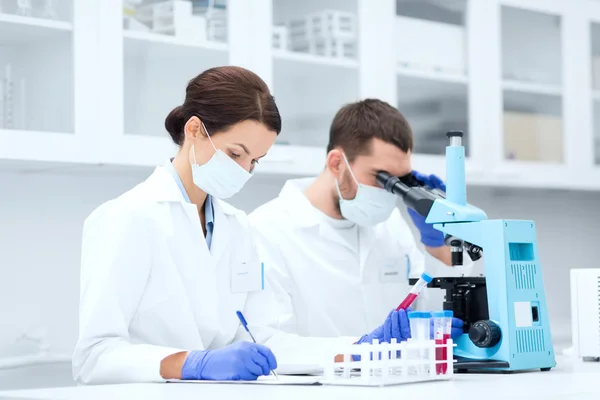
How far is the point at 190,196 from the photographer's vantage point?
2131 millimetres

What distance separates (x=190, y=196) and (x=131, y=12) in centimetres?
76

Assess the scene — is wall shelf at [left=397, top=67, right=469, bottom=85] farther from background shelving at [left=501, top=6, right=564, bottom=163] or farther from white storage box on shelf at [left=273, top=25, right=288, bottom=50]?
white storage box on shelf at [left=273, top=25, right=288, bottom=50]

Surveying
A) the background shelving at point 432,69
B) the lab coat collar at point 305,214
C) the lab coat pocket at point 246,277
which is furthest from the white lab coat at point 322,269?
the background shelving at point 432,69

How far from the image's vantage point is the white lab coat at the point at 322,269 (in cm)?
267

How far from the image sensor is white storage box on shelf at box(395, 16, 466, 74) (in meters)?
3.25

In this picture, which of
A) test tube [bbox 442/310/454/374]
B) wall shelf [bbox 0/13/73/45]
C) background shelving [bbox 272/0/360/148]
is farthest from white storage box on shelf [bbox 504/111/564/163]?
test tube [bbox 442/310/454/374]

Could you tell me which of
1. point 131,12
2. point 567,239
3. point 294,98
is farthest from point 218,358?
point 567,239

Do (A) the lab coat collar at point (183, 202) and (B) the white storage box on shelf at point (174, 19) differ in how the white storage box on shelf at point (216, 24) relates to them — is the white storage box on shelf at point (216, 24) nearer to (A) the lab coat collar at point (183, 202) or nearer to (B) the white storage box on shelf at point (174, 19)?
(B) the white storage box on shelf at point (174, 19)

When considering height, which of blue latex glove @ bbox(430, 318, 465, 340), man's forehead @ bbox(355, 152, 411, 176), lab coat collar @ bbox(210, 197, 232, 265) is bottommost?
blue latex glove @ bbox(430, 318, 465, 340)

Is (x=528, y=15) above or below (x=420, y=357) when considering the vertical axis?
above

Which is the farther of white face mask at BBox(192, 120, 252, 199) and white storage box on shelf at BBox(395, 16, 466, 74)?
white storage box on shelf at BBox(395, 16, 466, 74)

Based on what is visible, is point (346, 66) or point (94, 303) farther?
point (346, 66)

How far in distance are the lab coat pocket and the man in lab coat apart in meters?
0.31

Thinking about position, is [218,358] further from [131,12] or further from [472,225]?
[131,12]
